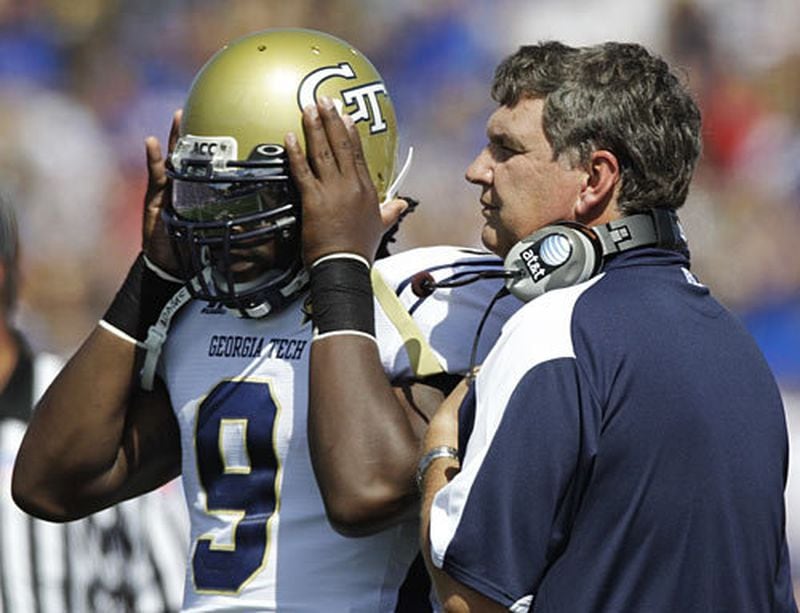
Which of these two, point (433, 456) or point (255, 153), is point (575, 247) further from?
point (255, 153)

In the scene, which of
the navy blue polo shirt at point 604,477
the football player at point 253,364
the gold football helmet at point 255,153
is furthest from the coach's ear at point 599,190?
the gold football helmet at point 255,153

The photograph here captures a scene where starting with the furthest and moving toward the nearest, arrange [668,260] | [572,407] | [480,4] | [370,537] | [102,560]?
[480,4] < [102,560] < [370,537] < [668,260] < [572,407]

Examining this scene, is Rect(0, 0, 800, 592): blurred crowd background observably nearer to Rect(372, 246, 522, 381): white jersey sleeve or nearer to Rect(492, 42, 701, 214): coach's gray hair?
Rect(372, 246, 522, 381): white jersey sleeve

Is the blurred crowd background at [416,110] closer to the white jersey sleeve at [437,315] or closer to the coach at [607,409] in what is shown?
the white jersey sleeve at [437,315]

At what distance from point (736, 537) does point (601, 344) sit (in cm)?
31

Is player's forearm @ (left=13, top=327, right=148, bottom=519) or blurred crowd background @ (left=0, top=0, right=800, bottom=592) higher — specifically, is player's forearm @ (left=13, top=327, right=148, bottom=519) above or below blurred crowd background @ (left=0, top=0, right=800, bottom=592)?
Result: below

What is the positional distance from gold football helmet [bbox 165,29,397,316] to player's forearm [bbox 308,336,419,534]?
28cm

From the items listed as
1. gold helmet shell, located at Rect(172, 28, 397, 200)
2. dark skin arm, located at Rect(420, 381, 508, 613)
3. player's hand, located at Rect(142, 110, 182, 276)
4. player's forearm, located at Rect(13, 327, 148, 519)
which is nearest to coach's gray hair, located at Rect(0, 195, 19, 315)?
player's forearm, located at Rect(13, 327, 148, 519)

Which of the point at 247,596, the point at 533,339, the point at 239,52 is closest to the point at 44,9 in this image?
the point at 239,52

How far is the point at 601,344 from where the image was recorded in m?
1.93

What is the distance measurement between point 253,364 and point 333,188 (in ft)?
1.12

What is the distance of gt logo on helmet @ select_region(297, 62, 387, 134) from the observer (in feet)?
8.08

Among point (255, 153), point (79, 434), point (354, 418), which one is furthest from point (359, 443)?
point (79, 434)

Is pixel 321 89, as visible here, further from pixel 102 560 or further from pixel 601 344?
pixel 102 560
